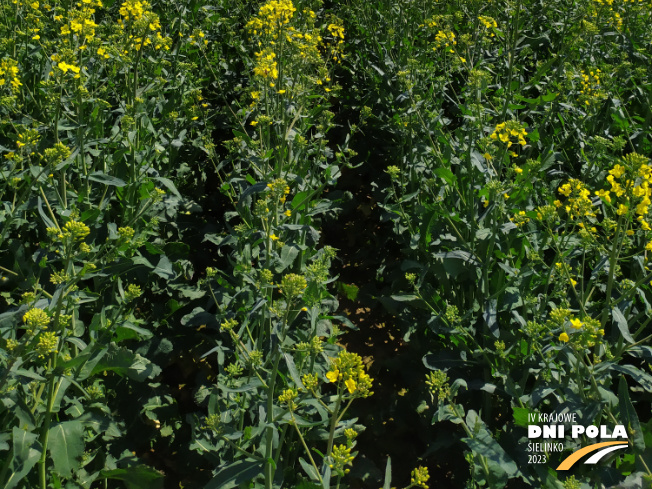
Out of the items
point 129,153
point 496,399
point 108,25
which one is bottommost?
point 496,399

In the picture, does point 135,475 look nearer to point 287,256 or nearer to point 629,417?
point 287,256

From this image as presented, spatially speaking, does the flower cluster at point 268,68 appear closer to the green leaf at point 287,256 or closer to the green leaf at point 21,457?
the green leaf at point 287,256

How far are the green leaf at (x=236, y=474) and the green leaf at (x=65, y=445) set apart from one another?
1.67 ft

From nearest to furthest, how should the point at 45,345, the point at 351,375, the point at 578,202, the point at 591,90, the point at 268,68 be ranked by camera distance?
the point at 351,375
the point at 45,345
the point at 578,202
the point at 268,68
the point at 591,90

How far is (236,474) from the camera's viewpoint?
2.22 m

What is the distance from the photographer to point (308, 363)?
8.70 feet

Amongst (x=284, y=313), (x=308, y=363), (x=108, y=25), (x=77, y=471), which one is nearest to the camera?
(x=284, y=313)

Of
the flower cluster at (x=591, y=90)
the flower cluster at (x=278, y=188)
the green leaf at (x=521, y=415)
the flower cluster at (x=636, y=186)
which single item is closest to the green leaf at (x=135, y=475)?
the flower cluster at (x=278, y=188)

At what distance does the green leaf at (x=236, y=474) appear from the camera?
2.19 meters

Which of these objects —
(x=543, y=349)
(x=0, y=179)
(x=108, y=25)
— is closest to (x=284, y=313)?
(x=543, y=349)

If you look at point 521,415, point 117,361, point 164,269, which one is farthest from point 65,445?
point 521,415

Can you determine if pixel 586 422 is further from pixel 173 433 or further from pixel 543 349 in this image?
pixel 173 433

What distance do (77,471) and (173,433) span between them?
880 mm

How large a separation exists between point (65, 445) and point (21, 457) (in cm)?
17
